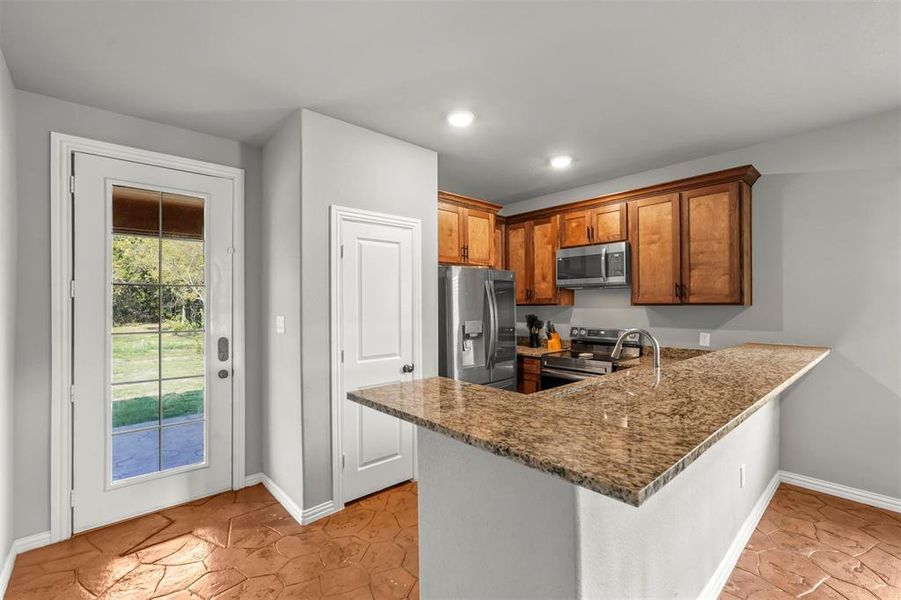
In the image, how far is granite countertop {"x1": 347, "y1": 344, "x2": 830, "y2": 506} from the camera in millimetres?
855

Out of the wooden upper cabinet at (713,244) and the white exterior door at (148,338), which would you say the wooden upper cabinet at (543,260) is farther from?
the white exterior door at (148,338)

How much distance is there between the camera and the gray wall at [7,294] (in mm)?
2031

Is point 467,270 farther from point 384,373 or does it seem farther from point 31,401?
point 31,401

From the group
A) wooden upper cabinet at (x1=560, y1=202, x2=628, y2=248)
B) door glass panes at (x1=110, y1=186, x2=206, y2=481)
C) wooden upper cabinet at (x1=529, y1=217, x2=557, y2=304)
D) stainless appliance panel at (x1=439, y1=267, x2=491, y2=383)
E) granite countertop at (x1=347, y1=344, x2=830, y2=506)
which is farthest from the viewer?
wooden upper cabinet at (x1=529, y1=217, x2=557, y2=304)

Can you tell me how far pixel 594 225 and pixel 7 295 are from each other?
14.0 feet

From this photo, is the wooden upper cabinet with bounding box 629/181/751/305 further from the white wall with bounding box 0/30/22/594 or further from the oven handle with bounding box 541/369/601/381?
the white wall with bounding box 0/30/22/594

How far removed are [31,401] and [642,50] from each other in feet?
12.6

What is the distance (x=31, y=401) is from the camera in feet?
7.89

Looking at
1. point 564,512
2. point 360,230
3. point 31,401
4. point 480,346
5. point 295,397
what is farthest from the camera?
point 480,346

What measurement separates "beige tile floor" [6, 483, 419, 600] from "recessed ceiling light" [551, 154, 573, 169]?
3.00 meters

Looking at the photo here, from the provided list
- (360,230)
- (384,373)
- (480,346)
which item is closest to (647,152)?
(480,346)

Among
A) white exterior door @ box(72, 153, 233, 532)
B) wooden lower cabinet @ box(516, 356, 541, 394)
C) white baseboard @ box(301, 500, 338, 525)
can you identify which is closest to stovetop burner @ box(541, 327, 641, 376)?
wooden lower cabinet @ box(516, 356, 541, 394)

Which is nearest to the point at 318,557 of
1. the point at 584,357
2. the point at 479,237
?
the point at 584,357

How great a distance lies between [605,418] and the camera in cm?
122
